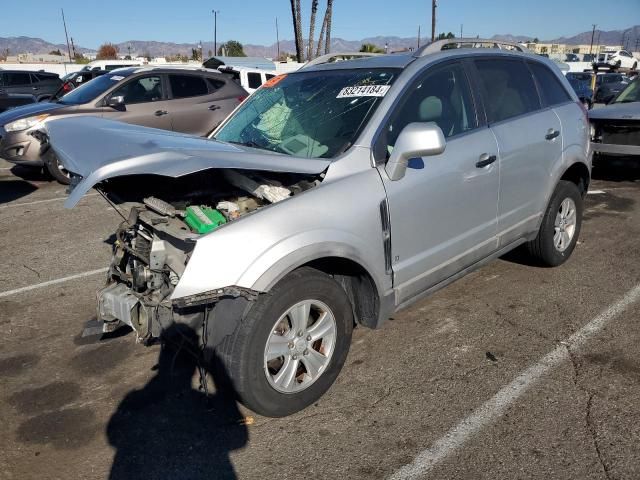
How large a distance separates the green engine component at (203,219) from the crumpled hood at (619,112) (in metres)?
7.48

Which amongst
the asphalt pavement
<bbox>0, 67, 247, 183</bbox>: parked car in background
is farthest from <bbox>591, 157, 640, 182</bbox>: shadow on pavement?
<bbox>0, 67, 247, 183</bbox>: parked car in background

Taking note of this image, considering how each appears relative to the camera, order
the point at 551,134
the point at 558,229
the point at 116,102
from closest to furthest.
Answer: the point at 551,134
the point at 558,229
the point at 116,102

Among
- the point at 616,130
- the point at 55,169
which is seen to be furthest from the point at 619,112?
the point at 55,169

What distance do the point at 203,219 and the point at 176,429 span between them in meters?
1.14

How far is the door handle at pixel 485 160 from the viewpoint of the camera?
3.72 meters

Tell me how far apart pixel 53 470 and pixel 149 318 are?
2.78 feet

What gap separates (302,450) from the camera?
9.07ft

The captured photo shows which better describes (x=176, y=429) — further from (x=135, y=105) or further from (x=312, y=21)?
(x=312, y=21)

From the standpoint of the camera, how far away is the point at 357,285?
3299 millimetres

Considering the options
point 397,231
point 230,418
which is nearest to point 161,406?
point 230,418

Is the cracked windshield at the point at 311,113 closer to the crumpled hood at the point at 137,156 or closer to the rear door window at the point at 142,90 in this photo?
the crumpled hood at the point at 137,156

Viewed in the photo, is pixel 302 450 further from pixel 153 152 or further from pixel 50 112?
pixel 50 112

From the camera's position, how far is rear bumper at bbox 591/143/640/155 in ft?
26.9

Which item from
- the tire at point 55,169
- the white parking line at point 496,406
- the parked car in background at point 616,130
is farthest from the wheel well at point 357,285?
the tire at point 55,169
